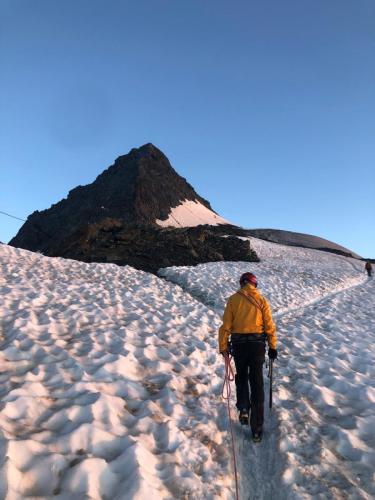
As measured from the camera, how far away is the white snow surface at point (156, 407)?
207 inches

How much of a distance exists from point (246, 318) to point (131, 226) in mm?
29947

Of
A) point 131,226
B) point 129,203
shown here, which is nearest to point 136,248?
point 131,226

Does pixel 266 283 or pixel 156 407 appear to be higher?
pixel 266 283

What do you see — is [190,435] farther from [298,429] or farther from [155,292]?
[155,292]

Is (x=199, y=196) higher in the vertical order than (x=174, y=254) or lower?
higher

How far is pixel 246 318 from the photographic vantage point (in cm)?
746

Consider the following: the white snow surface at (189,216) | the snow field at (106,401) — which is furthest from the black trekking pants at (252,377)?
the white snow surface at (189,216)

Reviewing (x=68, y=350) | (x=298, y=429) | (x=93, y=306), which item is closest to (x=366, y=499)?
(x=298, y=429)

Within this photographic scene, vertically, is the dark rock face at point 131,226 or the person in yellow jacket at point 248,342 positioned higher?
the dark rock face at point 131,226

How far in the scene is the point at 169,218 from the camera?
3046 inches

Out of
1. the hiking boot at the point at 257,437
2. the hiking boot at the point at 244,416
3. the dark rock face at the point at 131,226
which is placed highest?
the dark rock face at the point at 131,226

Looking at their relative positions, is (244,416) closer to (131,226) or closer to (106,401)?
(106,401)

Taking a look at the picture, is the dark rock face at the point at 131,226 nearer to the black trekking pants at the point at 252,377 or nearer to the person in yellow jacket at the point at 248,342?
the person in yellow jacket at the point at 248,342

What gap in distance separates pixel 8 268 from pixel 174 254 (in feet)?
48.3
